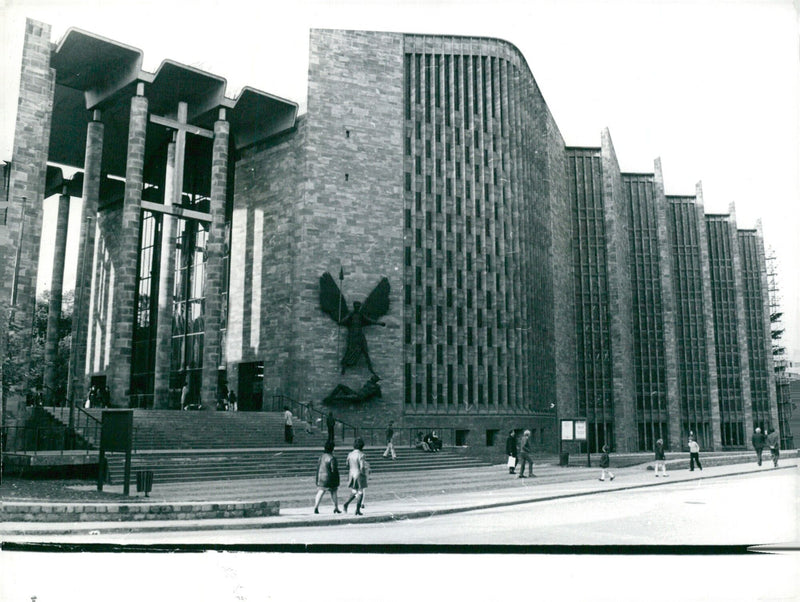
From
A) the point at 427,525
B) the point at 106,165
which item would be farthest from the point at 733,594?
the point at 106,165

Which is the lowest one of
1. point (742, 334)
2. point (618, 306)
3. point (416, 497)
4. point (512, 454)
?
point (416, 497)

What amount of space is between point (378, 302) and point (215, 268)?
308 inches

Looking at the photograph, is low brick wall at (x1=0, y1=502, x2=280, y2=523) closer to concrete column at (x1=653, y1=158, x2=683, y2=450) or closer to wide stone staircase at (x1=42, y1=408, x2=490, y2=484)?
wide stone staircase at (x1=42, y1=408, x2=490, y2=484)

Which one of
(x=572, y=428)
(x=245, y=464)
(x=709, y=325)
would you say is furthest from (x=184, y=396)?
(x=709, y=325)

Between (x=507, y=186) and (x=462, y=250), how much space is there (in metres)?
5.19

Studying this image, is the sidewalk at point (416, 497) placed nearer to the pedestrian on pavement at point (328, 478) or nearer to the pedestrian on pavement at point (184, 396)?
the pedestrian on pavement at point (328, 478)

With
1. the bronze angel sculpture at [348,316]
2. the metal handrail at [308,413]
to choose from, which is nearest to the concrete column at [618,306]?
the bronze angel sculpture at [348,316]

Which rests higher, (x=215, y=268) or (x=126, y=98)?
(x=126, y=98)

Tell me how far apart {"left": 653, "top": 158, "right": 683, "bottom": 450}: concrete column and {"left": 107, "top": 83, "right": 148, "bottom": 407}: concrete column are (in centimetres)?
3861

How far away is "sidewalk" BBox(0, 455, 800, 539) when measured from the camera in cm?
1198

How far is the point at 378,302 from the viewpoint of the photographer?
35.3 m

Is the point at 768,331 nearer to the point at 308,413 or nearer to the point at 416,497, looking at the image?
the point at 308,413

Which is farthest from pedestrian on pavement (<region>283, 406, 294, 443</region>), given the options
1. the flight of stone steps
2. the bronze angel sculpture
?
the bronze angel sculpture

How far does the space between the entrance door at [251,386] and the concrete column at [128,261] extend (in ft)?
22.1
